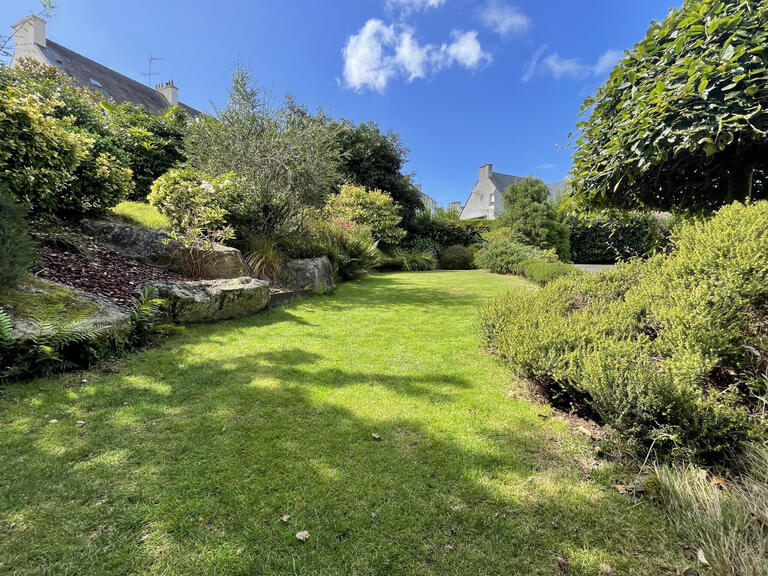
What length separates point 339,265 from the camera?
8.60 meters

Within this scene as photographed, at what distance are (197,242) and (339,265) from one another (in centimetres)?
370

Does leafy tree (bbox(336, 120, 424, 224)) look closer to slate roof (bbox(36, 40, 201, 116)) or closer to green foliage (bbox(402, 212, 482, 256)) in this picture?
green foliage (bbox(402, 212, 482, 256))

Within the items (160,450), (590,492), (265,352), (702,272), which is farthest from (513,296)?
(160,450)

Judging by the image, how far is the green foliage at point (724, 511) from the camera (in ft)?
4.21

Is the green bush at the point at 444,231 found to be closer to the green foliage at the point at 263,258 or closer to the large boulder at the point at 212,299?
the green foliage at the point at 263,258

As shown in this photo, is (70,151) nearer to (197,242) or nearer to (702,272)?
(197,242)

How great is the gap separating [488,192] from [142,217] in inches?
1117

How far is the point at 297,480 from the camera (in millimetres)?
1755

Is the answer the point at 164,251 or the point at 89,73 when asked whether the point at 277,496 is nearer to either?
the point at 164,251

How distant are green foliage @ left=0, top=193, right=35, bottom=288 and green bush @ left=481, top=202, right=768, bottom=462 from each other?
4508 millimetres

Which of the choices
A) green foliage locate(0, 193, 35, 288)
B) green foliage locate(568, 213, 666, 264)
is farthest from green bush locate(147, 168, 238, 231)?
green foliage locate(568, 213, 666, 264)

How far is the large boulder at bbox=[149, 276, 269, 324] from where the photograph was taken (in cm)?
402

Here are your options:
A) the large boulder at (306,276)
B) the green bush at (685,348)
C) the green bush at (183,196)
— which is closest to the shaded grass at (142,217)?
the green bush at (183,196)

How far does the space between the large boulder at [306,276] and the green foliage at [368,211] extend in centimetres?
626
